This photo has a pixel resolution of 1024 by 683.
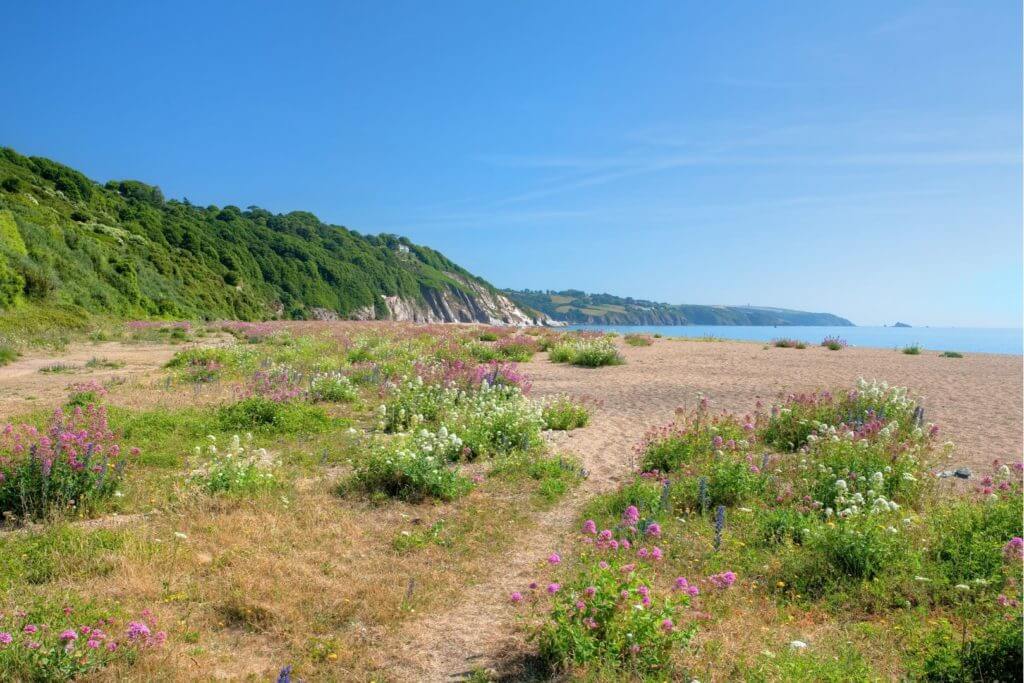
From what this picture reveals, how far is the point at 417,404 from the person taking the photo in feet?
33.1

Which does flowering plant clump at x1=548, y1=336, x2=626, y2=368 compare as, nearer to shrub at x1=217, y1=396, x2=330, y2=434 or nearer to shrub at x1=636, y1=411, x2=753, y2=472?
shrub at x1=636, y1=411, x2=753, y2=472

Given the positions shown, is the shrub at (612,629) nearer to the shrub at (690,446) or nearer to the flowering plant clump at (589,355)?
the shrub at (690,446)

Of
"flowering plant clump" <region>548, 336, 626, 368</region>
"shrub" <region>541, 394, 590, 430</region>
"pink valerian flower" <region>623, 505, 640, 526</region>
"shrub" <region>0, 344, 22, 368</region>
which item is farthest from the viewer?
"flowering plant clump" <region>548, 336, 626, 368</region>

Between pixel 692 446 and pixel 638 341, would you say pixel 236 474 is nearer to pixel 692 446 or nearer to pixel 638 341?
pixel 692 446

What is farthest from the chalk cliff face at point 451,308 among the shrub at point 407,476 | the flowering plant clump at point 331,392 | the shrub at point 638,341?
the shrub at point 407,476

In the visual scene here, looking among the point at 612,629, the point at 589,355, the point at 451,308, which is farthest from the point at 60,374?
the point at 451,308

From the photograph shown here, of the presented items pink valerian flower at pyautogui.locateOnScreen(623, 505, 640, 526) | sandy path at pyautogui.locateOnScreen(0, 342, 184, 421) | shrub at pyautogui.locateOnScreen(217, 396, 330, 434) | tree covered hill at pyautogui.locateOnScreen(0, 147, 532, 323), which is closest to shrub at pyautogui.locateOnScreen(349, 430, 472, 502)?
pink valerian flower at pyautogui.locateOnScreen(623, 505, 640, 526)

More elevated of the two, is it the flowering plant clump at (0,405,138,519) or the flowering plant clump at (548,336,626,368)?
the flowering plant clump at (548,336,626,368)

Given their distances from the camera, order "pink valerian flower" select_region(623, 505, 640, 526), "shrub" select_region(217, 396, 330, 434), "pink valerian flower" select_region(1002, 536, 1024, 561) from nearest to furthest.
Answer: "pink valerian flower" select_region(1002, 536, 1024, 561) → "pink valerian flower" select_region(623, 505, 640, 526) → "shrub" select_region(217, 396, 330, 434)

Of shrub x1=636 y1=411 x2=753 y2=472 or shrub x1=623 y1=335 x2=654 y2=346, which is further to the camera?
shrub x1=623 y1=335 x2=654 y2=346

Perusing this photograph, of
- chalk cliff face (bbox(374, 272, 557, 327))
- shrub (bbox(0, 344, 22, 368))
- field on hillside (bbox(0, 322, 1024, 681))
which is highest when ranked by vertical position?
chalk cliff face (bbox(374, 272, 557, 327))

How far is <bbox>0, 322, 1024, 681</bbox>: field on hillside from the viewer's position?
342cm

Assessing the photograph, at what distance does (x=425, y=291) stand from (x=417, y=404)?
15067cm

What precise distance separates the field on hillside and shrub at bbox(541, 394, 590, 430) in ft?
0.16
